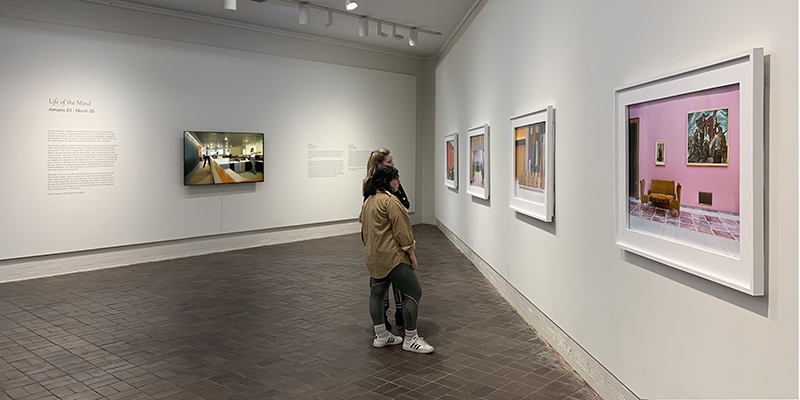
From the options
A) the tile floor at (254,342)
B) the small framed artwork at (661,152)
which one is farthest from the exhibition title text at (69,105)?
the small framed artwork at (661,152)

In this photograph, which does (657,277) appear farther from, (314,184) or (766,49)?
(314,184)

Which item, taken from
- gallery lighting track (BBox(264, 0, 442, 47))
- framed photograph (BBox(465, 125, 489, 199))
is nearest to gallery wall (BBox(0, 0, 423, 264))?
gallery lighting track (BBox(264, 0, 442, 47))

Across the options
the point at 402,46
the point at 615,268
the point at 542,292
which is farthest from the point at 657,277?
the point at 402,46

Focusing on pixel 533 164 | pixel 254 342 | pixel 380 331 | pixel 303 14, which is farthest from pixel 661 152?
pixel 303 14

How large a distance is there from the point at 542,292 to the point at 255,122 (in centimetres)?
842

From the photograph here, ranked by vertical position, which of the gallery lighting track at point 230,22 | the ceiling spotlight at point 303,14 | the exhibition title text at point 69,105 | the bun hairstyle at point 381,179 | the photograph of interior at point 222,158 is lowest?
the bun hairstyle at point 381,179

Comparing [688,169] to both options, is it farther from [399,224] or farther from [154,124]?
[154,124]

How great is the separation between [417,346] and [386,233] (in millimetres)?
1181

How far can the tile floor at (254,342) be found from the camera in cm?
438

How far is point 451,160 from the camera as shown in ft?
39.5

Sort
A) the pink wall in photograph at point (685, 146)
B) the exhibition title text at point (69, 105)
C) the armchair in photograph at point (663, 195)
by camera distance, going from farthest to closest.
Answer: the exhibition title text at point (69, 105) < the armchair in photograph at point (663, 195) < the pink wall in photograph at point (685, 146)

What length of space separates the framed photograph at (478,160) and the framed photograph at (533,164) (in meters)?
1.55

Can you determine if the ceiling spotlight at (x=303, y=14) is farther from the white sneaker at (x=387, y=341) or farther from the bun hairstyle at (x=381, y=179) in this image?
the white sneaker at (x=387, y=341)

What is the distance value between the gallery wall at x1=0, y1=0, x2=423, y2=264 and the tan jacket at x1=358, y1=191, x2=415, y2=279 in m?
6.93
